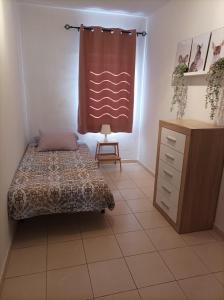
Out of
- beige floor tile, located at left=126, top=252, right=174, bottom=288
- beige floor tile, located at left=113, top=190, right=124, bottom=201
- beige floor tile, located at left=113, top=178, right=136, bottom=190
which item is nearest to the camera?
beige floor tile, located at left=126, top=252, right=174, bottom=288

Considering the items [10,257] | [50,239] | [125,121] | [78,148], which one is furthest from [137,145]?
[10,257]

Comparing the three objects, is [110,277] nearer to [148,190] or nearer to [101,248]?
[101,248]

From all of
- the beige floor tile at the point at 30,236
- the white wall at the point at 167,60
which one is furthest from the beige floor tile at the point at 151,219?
the beige floor tile at the point at 30,236

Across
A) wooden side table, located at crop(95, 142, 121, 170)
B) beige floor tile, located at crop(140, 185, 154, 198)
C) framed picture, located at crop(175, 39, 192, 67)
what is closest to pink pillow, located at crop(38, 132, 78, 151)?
wooden side table, located at crop(95, 142, 121, 170)

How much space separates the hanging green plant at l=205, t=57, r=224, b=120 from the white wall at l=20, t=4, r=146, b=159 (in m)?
1.98

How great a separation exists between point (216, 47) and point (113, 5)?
173 cm

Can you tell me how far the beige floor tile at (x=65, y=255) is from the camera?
1850mm

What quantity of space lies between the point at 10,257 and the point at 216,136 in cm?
206

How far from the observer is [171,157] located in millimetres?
2354

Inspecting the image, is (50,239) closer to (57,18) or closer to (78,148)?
(78,148)

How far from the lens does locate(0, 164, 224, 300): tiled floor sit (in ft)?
5.30

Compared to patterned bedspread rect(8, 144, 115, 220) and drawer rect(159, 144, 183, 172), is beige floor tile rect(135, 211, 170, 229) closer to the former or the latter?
patterned bedspread rect(8, 144, 115, 220)

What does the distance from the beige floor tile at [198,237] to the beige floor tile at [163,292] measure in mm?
562

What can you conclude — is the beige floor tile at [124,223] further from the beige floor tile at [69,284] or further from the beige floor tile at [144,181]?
the beige floor tile at [144,181]
